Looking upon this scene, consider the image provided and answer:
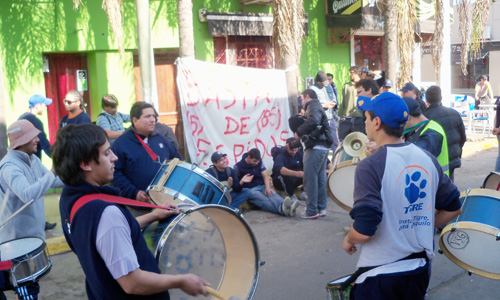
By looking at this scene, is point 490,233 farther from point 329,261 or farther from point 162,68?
point 162,68

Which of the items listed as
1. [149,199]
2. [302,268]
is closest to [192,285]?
[149,199]

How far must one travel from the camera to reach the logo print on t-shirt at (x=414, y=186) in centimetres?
Answer: 284

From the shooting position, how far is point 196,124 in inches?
367

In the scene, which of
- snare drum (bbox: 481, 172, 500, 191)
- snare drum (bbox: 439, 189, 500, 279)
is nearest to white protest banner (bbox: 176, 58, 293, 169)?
snare drum (bbox: 481, 172, 500, 191)

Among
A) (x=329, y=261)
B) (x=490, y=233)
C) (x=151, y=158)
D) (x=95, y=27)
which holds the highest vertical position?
(x=95, y=27)

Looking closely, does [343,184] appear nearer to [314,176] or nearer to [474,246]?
[314,176]

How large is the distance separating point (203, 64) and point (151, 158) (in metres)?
4.65

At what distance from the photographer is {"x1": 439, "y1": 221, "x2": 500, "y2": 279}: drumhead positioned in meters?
3.52

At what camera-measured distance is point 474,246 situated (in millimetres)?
3611

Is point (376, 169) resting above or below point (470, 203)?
above

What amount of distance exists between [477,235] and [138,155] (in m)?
2.91

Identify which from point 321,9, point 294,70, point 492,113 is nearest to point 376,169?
point 294,70

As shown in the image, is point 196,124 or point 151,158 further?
point 196,124

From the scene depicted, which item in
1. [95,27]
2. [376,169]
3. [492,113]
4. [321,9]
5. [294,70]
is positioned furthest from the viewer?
[492,113]
